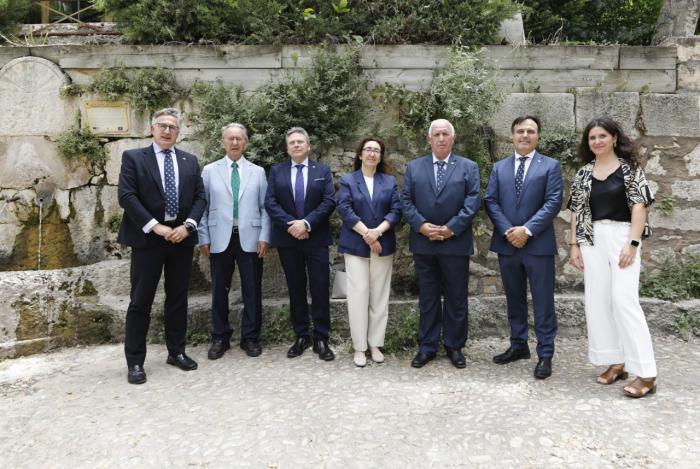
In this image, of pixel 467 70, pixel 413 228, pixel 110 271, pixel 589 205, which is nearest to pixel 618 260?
pixel 589 205

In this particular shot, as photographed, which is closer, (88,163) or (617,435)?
(617,435)

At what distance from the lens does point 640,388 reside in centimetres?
319

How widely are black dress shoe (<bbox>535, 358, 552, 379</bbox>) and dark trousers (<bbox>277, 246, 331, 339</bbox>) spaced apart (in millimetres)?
1572

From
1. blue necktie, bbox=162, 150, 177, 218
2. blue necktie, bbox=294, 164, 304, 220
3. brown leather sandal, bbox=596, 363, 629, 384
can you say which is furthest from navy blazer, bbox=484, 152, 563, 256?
blue necktie, bbox=162, 150, 177, 218

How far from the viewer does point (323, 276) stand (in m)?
4.05

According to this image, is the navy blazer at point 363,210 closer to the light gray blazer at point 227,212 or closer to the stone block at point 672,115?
the light gray blazer at point 227,212

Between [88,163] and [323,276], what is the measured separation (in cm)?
263

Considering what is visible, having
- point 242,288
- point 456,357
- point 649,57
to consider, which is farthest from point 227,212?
point 649,57

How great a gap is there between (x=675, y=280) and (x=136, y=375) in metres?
4.55

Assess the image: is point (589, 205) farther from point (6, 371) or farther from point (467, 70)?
point (6, 371)

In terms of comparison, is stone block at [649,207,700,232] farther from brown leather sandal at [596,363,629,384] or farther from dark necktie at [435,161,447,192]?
dark necktie at [435,161,447,192]

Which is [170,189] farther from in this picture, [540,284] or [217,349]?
[540,284]

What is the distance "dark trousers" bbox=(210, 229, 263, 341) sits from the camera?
13.2ft

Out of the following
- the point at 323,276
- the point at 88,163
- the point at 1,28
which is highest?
the point at 1,28
